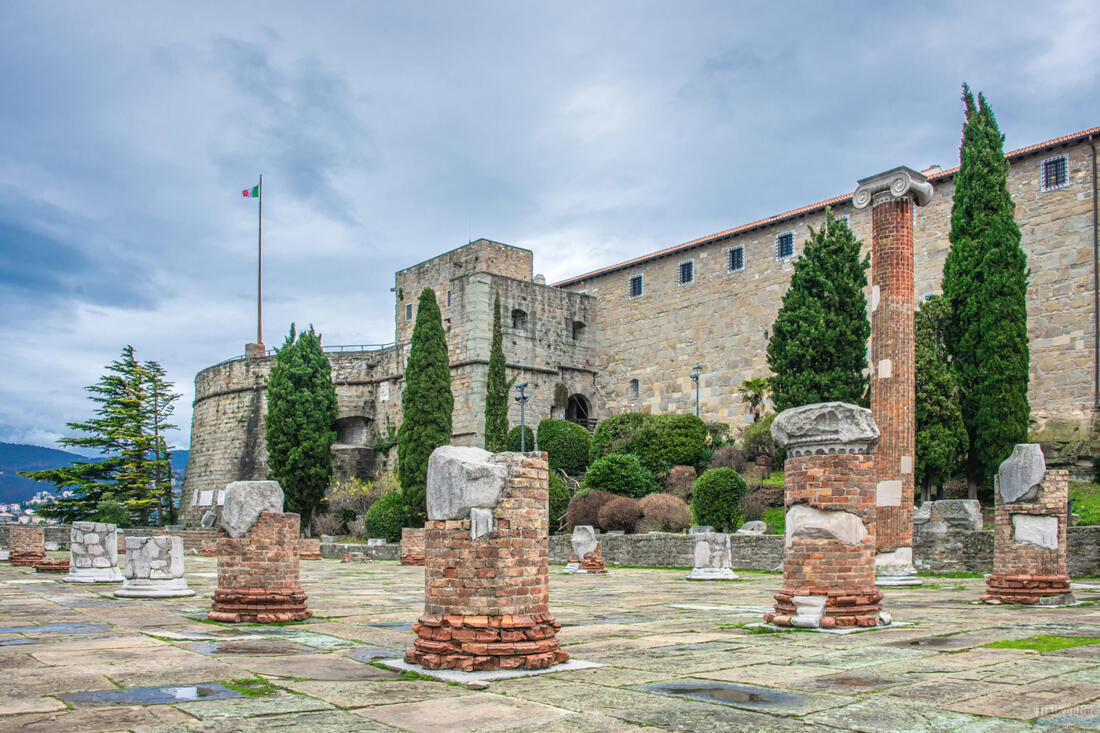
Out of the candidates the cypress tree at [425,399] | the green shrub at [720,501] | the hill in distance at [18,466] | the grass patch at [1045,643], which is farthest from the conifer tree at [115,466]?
the hill in distance at [18,466]

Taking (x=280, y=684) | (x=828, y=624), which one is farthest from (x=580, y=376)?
(x=280, y=684)

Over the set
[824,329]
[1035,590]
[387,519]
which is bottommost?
[387,519]

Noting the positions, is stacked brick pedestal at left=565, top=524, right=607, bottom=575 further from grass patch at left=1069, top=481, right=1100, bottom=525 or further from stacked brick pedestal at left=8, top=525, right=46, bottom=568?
stacked brick pedestal at left=8, top=525, right=46, bottom=568

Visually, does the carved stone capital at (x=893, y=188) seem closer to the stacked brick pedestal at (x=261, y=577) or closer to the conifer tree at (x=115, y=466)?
the stacked brick pedestal at (x=261, y=577)

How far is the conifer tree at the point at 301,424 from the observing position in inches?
1491

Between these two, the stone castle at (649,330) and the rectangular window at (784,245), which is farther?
the rectangular window at (784,245)

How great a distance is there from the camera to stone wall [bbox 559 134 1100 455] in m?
25.9

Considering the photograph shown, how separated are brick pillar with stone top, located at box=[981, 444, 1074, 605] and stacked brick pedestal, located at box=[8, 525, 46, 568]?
63.0 feet

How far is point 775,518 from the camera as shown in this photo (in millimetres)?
24062

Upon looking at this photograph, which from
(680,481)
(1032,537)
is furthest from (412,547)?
(1032,537)

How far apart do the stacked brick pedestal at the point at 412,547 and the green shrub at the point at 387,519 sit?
6659mm

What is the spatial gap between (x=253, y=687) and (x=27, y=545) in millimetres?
18744

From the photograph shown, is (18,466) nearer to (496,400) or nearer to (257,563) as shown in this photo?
(496,400)

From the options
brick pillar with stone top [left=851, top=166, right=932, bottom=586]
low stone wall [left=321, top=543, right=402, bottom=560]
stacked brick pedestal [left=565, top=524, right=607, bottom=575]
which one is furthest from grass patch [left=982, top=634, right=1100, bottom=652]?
low stone wall [left=321, top=543, right=402, bottom=560]
